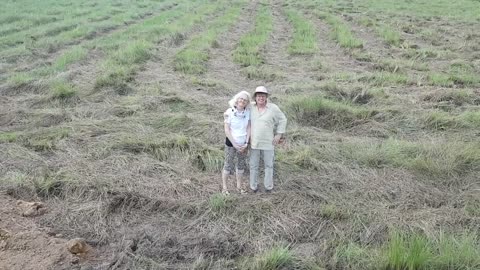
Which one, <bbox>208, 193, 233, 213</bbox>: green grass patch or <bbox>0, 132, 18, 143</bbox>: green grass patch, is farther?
<bbox>0, 132, 18, 143</bbox>: green grass patch

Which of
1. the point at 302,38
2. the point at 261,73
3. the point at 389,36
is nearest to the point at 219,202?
the point at 261,73

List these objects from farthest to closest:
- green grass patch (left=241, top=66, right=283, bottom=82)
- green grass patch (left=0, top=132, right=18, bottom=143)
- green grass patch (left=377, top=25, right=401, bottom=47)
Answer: green grass patch (left=377, top=25, right=401, bottom=47) → green grass patch (left=241, top=66, right=283, bottom=82) → green grass patch (left=0, top=132, right=18, bottom=143)

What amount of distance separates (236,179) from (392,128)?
2849 millimetres

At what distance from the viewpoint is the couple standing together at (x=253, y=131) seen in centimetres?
530

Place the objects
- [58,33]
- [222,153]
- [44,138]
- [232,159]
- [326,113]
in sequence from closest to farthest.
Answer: [232,159] → [222,153] → [44,138] → [326,113] → [58,33]

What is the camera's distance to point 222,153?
20.8 feet

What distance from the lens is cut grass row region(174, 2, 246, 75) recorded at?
11.0 metres

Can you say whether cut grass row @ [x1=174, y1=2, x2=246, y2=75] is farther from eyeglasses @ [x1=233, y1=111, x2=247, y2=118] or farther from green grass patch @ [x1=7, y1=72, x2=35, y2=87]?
eyeglasses @ [x1=233, y1=111, x2=247, y2=118]

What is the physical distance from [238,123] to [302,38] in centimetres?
1054

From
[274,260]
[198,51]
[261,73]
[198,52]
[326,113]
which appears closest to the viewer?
[274,260]

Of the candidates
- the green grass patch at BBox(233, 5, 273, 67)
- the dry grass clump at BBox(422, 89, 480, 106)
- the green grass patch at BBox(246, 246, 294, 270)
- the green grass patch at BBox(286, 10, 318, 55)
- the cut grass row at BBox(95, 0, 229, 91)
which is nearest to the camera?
the green grass patch at BBox(246, 246, 294, 270)

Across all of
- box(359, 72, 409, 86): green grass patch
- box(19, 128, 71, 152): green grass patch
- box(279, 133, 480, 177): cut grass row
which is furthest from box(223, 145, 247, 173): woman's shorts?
box(359, 72, 409, 86): green grass patch

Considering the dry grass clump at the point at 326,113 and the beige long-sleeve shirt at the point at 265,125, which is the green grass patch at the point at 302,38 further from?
the beige long-sleeve shirt at the point at 265,125

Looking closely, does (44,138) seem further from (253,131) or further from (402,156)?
(402,156)
